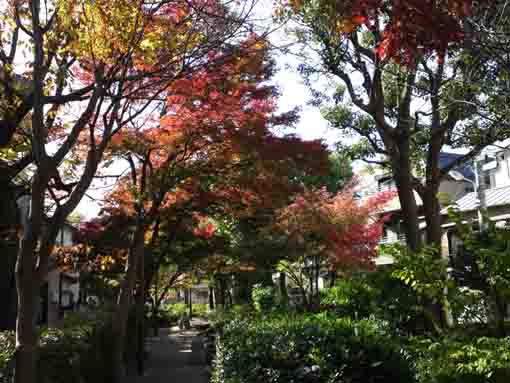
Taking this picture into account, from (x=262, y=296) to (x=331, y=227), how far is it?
1676cm

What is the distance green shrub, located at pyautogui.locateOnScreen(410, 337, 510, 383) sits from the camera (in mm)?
4531

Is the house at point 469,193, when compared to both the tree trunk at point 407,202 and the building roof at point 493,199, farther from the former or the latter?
the tree trunk at point 407,202

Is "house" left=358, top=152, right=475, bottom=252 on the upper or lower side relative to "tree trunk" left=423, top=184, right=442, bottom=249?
upper

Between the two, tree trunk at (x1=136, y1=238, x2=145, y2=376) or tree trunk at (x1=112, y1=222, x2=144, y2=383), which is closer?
tree trunk at (x1=112, y1=222, x2=144, y2=383)

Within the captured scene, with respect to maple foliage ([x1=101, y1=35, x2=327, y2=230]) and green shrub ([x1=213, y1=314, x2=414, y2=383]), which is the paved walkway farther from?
green shrub ([x1=213, y1=314, x2=414, y2=383])

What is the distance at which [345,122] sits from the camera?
48.0 feet

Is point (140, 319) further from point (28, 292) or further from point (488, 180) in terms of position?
point (488, 180)

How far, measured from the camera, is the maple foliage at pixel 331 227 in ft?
59.5

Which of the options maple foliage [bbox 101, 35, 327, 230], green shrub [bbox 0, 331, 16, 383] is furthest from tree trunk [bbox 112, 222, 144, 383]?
green shrub [bbox 0, 331, 16, 383]

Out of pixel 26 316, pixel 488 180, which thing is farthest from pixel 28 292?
pixel 488 180

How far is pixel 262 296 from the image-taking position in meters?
34.0

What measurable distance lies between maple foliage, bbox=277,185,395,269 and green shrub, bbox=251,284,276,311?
43.1ft

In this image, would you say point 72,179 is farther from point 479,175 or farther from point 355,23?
point 479,175

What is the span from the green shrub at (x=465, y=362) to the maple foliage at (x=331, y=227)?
1227 cm
